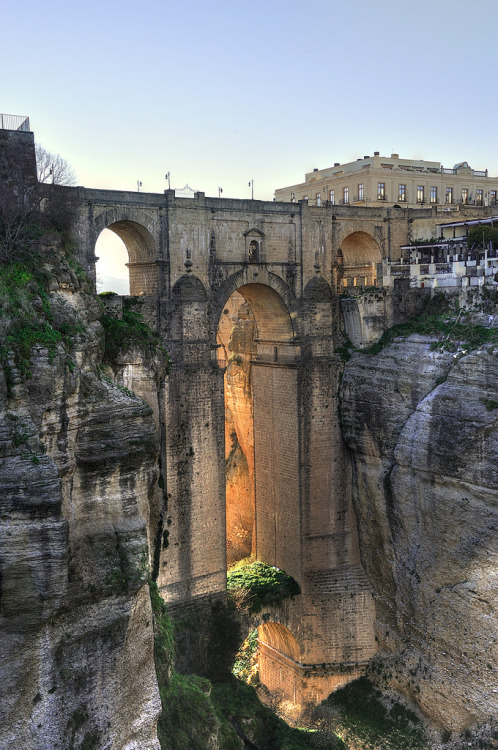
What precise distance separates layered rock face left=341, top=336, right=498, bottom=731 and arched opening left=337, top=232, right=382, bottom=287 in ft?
15.2

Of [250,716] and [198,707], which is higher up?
[198,707]

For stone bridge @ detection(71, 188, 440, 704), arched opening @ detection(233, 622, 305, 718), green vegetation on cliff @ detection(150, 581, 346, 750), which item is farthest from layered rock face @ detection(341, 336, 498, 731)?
green vegetation on cliff @ detection(150, 581, 346, 750)

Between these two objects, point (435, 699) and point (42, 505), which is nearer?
point (42, 505)

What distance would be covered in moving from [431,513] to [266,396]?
8.36 metres

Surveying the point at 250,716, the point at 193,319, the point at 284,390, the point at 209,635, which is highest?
the point at 193,319

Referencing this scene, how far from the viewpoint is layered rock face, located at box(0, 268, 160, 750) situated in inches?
524

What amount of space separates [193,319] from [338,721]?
15716 mm

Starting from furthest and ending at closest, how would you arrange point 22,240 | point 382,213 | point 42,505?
1. point 382,213
2. point 22,240
3. point 42,505

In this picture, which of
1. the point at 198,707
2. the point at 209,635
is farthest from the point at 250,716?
the point at 198,707

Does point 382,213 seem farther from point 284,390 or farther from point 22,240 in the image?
point 22,240

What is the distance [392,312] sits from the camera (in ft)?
106

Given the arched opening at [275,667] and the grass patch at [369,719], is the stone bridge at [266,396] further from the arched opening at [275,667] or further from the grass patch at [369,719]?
the grass patch at [369,719]

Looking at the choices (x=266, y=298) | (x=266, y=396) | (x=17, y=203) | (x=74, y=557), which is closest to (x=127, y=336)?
(x=17, y=203)

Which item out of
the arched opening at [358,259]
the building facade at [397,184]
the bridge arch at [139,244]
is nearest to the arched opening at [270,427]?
the bridge arch at [139,244]
